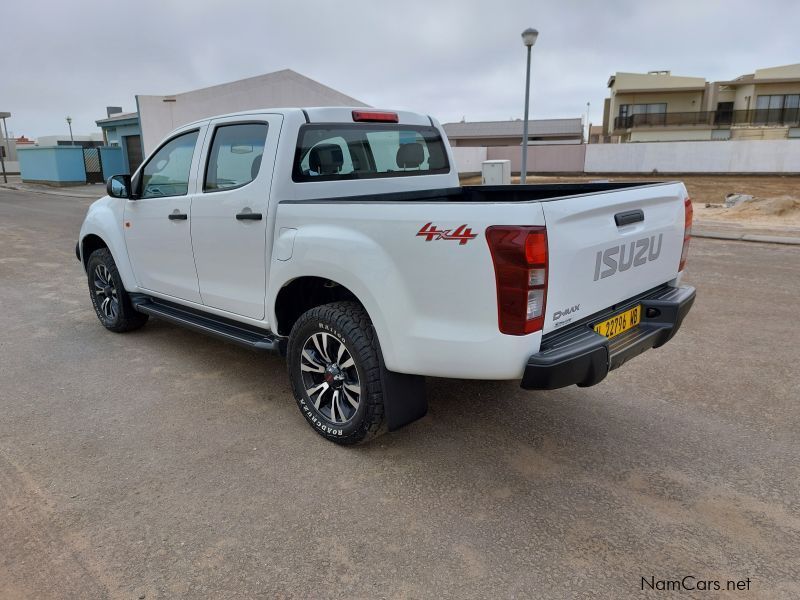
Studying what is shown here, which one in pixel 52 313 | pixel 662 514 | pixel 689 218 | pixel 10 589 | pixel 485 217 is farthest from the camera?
pixel 52 313

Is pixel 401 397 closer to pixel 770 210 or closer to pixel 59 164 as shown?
pixel 770 210

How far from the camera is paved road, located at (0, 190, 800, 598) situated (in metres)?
2.46

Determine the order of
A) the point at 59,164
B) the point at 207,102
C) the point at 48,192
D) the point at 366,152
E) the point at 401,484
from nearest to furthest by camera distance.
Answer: the point at 401,484, the point at 366,152, the point at 207,102, the point at 48,192, the point at 59,164

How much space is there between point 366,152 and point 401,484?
2334mm

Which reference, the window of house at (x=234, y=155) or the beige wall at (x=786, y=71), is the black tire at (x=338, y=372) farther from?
the beige wall at (x=786, y=71)

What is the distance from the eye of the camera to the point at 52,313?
6.54 m

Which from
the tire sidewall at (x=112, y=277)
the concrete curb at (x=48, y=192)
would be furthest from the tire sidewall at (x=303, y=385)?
the concrete curb at (x=48, y=192)

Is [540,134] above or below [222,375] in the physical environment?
above

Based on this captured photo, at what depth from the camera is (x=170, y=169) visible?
4668mm

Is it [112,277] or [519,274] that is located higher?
[519,274]

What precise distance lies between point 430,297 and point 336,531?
3.84 feet

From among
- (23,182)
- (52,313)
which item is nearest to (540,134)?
(23,182)

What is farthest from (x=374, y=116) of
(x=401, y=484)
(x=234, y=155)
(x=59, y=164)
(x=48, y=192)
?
(x=59, y=164)

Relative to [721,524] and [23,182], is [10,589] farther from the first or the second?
[23,182]
